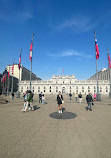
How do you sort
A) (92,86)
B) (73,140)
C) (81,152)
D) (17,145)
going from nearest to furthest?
1. (81,152)
2. (17,145)
3. (73,140)
4. (92,86)

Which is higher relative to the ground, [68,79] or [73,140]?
[68,79]

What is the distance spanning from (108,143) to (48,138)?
91.4 inches

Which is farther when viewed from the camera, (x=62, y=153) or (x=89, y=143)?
(x=89, y=143)

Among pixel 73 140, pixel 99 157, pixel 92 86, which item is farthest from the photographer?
pixel 92 86

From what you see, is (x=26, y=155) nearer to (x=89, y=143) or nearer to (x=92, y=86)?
(x=89, y=143)

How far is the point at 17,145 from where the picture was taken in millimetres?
3322

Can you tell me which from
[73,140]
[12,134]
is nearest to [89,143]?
[73,140]

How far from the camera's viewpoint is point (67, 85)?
73.2 metres

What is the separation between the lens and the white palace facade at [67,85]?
71062 millimetres

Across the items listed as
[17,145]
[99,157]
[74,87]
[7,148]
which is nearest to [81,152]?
[99,157]

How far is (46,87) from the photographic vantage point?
7575cm

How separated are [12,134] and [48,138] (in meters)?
1.68

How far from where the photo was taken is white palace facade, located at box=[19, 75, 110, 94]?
233 ft

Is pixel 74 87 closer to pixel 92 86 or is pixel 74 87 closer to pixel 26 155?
pixel 92 86
